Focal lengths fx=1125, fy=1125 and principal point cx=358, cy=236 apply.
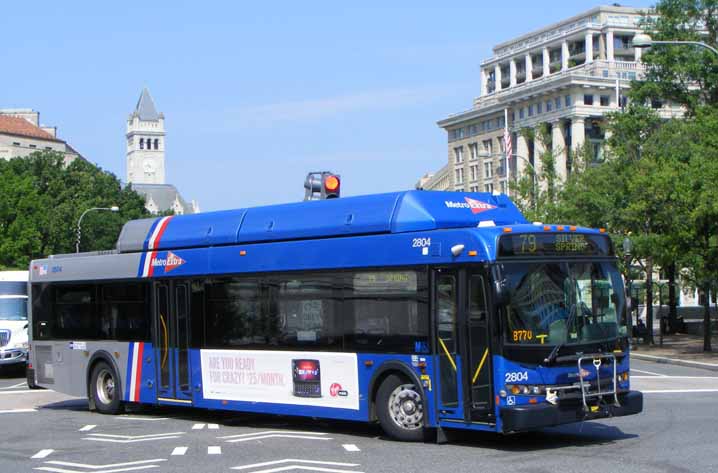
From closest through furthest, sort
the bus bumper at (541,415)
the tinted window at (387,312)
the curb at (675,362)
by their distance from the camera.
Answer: the bus bumper at (541,415) < the tinted window at (387,312) < the curb at (675,362)

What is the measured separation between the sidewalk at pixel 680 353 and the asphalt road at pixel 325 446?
1348cm

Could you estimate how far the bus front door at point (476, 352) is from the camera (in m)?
12.8

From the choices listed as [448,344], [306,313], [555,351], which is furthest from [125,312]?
[555,351]

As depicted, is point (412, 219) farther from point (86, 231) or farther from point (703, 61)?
point (86, 231)

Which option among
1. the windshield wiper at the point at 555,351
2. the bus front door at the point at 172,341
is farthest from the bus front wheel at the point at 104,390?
the windshield wiper at the point at 555,351

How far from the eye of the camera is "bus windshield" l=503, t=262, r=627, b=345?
12.8 meters

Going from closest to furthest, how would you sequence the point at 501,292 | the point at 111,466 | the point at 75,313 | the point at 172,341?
the point at 111,466 < the point at 501,292 < the point at 172,341 < the point at 75,313

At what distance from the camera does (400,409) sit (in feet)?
46.0

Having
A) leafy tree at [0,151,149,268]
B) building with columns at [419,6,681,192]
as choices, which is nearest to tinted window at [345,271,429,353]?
leafy tree at [0,151,149,268]

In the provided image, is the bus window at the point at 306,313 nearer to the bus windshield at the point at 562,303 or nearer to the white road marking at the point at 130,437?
the white road marking at the point at 130,437

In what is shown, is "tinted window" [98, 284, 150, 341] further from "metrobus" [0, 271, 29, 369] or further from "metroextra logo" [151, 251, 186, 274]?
"metrobus" [0, 271, 29, 369]

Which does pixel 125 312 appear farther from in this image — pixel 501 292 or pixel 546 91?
pixel 546 91

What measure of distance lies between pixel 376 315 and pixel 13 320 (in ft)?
61.5

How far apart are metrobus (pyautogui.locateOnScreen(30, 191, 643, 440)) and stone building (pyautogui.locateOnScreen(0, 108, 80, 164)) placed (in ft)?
490
